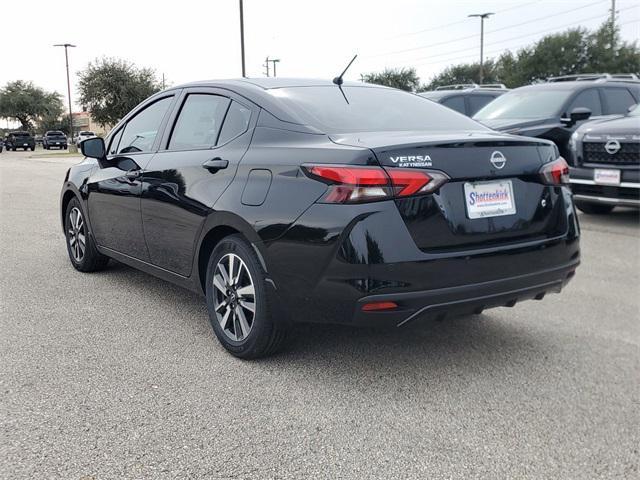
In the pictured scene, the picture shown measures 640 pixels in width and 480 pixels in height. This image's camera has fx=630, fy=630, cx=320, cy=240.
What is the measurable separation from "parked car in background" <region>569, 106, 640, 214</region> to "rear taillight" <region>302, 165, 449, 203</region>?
543 cm

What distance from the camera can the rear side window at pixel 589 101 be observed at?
9490 mm

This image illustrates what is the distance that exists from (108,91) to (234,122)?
172ft

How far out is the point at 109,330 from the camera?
4035mm

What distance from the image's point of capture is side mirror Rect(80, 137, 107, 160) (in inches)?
197

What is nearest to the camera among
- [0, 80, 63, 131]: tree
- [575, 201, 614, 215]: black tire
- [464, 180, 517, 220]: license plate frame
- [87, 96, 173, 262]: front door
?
[464, 180, 517, 220]: license plate frame

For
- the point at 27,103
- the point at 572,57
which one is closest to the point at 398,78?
the point at 572,57

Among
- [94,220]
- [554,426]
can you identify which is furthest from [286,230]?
[94,220]

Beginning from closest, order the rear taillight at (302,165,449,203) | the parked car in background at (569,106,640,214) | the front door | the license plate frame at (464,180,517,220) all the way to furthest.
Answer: the rear taillight at (302,165,449,203) → the license plate frame at (464,180,517,220) → the front door → the parked car in background at (569,106,640,214)

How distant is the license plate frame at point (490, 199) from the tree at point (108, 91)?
5210cm

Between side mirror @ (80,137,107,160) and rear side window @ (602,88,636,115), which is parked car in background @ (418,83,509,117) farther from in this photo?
side mirror @ (80,137,107,160)

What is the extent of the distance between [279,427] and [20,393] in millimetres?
1327

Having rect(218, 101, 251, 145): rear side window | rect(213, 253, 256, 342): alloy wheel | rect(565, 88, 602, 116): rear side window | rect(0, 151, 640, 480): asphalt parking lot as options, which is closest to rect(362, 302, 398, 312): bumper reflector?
rect(0, 151, 640, 480): asphalt parking lot

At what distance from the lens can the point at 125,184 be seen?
459 centimetres

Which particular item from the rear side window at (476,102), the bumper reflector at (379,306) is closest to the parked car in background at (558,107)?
the rear side window at (476,102)
